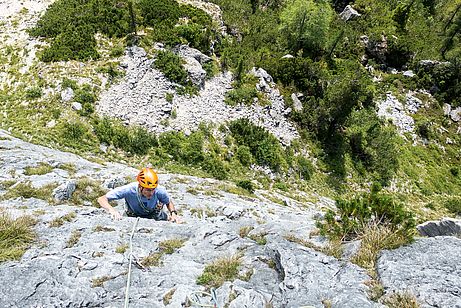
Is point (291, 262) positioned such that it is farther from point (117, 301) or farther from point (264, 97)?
point (264, 97)

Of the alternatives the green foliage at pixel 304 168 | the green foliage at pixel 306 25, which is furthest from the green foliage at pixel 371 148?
the green foliage at pixel 306 25

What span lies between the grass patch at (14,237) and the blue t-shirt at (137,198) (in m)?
1.81

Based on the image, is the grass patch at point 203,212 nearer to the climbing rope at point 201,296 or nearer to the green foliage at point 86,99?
the climbing rope at point 201,296

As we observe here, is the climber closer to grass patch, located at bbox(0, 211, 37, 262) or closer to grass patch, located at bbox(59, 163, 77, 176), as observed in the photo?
grass patch, located at bbox(0, 211, 37, 262)

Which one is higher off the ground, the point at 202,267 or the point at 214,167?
the point at 202,267

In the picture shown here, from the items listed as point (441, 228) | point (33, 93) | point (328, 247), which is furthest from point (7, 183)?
point (33, 93)

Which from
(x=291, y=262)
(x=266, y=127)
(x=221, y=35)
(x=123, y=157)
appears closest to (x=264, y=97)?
(x=266, y=127)

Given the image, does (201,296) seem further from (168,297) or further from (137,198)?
Result: (137,198)

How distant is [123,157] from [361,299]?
18.0 metres

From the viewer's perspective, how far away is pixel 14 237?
6469 millimetres

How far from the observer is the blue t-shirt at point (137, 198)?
800cm

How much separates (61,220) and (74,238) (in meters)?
1.13

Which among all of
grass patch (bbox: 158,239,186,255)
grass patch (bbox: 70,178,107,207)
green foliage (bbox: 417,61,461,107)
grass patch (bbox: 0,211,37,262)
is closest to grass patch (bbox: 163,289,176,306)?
grass patch (bbox: 158,239,186,255)

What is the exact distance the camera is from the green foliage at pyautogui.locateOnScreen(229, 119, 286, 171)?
936 inches
